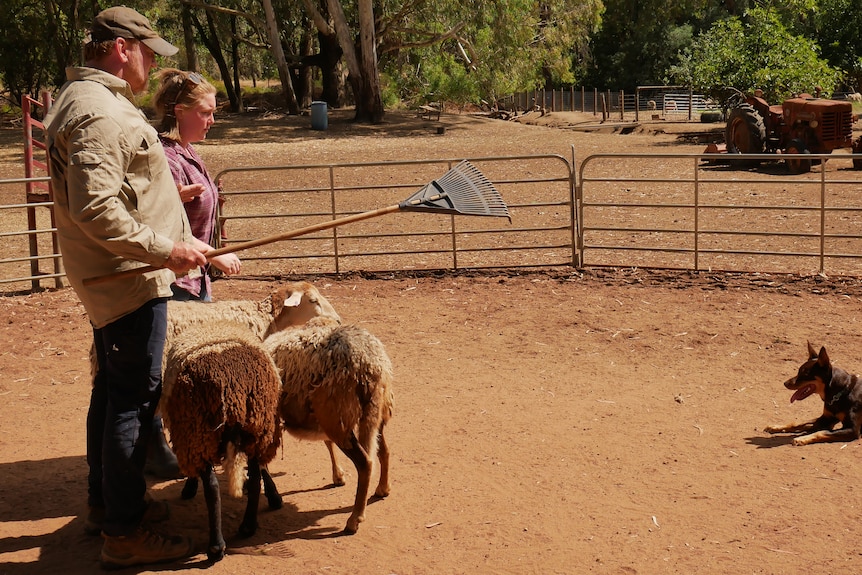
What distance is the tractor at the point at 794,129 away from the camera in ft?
55.8

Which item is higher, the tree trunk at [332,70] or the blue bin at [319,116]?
the tree trunk at [332,70]

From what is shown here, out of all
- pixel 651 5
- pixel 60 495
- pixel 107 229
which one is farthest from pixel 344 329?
pixel 651 5

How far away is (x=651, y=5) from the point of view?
44.6 m

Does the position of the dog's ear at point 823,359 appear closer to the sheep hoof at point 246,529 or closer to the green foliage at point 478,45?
the sheep hoof at point 246,529

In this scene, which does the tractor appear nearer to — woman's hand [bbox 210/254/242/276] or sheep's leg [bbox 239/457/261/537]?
sheep's leg [bbox 239/457/261/537]

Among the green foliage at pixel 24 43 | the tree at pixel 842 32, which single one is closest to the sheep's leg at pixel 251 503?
the tree at pixel 842 32

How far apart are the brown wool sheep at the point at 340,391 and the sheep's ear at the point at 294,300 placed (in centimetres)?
61

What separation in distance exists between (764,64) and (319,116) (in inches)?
468

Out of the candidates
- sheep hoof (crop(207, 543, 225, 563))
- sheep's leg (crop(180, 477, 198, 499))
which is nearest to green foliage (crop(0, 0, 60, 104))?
sheep's leg (crop(180, 477, 198, 499))

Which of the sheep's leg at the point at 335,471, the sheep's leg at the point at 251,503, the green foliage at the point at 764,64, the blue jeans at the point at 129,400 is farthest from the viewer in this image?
the green foliage at the point at 764,64

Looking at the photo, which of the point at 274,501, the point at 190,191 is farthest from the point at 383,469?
the point at 190,191

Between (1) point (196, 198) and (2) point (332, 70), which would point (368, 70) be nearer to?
(2) point (332, 70)

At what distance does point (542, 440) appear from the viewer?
216 inches

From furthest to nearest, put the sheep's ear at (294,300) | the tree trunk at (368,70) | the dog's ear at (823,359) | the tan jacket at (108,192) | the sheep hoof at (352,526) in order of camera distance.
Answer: the tree trunk at (368,70), the dog's ear at (823,359), the sheep's ear at (294,300), the sheep hoof at (352,526), the tan jacket at (108,192)
